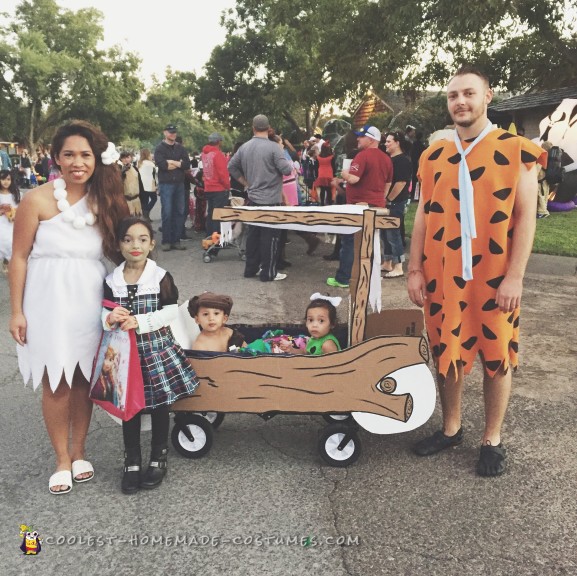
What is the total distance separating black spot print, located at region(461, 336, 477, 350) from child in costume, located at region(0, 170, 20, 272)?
588 centimetres

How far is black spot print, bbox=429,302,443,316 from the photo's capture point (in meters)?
2.93

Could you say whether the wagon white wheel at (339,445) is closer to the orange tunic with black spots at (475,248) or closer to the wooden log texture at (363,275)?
the wooden log texture at (363,275)

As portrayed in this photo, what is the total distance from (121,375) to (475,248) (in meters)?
1.77

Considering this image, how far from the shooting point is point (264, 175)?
7035 mm

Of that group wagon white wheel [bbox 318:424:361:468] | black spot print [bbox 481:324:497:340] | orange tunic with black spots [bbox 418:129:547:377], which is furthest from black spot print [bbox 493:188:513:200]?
wagon white wheel [bbox 318:424:361:468]

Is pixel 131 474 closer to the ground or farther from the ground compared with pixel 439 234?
closer to the ground

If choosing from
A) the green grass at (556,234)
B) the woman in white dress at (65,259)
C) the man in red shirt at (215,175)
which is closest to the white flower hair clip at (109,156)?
the woman in white dress at (65,259)

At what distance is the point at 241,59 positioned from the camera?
38.3m

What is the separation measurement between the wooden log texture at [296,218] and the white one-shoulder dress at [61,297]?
68 cm

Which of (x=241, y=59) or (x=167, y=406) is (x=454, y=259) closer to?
(x=167, y=406)

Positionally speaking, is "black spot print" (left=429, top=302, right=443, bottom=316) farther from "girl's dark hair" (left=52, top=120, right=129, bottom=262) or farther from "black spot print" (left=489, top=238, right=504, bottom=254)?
"girl's dark hair" (left=52, top=120, right=129, bottom=262)

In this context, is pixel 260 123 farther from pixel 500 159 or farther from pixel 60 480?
pixel 60 480

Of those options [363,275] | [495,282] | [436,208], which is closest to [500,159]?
[436,208]

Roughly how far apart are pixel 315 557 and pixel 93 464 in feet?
4.50
